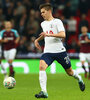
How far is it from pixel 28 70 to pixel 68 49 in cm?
224

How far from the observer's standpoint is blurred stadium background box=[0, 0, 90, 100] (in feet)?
63.2

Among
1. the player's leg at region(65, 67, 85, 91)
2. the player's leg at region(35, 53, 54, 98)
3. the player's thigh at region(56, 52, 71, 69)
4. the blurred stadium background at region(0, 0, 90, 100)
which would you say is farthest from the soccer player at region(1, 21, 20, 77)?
the player's leg at region(35, 53, 54, 98)

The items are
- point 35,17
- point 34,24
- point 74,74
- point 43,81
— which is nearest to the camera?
point 43,81

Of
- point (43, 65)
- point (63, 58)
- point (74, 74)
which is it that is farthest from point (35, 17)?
point (43, 65)

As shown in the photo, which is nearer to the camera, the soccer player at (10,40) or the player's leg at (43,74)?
the player's leg at (43,74)

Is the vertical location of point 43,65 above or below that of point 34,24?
above

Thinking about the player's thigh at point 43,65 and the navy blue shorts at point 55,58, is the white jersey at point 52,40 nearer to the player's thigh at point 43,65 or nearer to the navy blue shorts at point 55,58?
the navy blue shorts at point 55,58

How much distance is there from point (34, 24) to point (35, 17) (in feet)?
1.49

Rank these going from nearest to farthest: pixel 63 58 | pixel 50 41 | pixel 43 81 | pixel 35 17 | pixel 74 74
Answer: pixel 43 81
pixel 50 41
pixel 63 58
pixel 74 74
pixel 35 17

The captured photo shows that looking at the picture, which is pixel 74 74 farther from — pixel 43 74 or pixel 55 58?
pixel 43 74

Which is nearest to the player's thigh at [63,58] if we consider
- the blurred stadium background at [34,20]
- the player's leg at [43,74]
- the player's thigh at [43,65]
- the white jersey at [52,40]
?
the white jersey at [52,40]

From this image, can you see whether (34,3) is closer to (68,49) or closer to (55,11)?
(55,11)

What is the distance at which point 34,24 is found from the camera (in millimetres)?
20188

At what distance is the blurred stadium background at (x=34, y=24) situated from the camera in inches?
759
